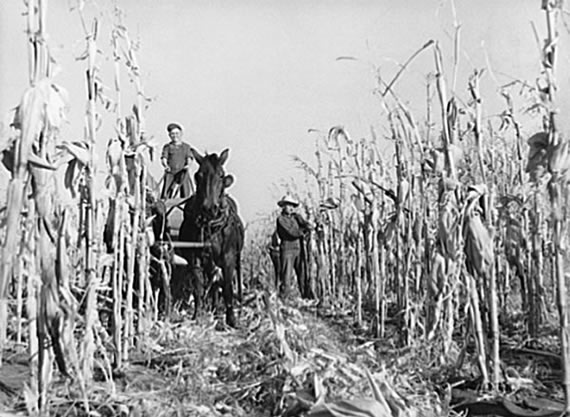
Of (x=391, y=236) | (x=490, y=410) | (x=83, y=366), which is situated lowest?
(x=490, y=410)

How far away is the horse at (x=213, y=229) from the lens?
7109mm

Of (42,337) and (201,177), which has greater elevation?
(201,177)

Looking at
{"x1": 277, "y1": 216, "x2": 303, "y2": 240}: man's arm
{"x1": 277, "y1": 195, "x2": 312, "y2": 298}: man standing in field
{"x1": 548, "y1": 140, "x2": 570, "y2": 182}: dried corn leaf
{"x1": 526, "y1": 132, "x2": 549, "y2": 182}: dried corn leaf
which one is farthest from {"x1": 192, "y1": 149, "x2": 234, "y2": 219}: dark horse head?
{"x1": 548, "y1": 140, "x2": 570, "y2": 182}: dried corn leaf

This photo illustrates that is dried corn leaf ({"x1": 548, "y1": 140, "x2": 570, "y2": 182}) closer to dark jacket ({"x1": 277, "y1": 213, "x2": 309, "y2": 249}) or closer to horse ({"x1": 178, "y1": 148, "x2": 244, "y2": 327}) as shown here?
horse ({"x1": 178, "y1": 148, "x2": 244, "y2": 327})

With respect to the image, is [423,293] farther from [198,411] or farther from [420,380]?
[198,411]

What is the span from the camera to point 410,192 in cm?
594

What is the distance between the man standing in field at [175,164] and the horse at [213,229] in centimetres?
Answer: 63

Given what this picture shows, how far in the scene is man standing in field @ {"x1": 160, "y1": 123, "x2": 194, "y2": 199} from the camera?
Answer: 816cm

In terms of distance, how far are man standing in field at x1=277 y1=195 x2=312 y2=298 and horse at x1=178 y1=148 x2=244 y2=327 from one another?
2.37 m

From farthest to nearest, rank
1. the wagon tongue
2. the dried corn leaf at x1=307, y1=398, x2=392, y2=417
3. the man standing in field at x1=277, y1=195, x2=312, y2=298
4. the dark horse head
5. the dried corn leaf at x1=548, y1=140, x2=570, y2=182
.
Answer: the man standing in field at x1=277, y1=195, x2=312, y2=298
the wagon tongue
the dark horse head
the dried corn leaf at x1=548, y1=140, x2=570, y2=182
the dried corn leaf at x1=307, y1=398, x2=392, y2=417

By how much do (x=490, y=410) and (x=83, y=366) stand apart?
6.09 feet

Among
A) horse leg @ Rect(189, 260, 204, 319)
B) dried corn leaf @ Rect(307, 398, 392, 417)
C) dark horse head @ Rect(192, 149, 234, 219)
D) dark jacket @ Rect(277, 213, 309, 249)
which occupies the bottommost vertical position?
dried corn leaf @ Rect(307, 398, 392, 417)

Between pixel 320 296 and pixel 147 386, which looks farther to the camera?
pixel 320 296

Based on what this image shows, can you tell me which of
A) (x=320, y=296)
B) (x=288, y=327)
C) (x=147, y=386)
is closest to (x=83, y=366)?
(x=147, y=386)
